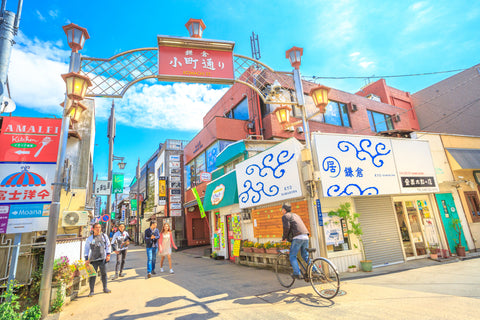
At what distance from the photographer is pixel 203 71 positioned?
7.61 meters

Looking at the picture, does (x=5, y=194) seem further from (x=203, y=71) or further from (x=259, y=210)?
(x=259, y=210)

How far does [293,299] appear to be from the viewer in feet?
17.9

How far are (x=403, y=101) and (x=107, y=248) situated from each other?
2617 cm

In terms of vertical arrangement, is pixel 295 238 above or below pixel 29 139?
below

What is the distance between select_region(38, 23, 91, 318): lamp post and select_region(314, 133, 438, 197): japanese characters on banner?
713 centimetres

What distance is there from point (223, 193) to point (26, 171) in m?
8.01

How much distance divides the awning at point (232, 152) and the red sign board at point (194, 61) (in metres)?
5.10

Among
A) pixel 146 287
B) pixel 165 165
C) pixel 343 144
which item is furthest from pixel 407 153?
pixel 165 165

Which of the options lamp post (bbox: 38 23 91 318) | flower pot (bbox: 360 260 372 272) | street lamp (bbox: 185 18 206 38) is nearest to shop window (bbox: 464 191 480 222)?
flower pot (bbox: 360 260 372 272)

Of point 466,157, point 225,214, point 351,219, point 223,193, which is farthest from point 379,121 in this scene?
point 225,214

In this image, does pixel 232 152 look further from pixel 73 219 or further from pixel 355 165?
pixel 73 219

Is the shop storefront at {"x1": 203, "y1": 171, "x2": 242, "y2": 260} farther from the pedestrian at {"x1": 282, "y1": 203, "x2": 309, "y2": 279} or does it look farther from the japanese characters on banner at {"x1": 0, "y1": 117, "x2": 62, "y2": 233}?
the japanese characters on banner at {"x1": 0, "y1": 117, "x2": 62, "y2": 233}

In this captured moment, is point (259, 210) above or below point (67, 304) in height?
above

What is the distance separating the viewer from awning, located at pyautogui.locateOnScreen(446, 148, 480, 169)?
447 inches
